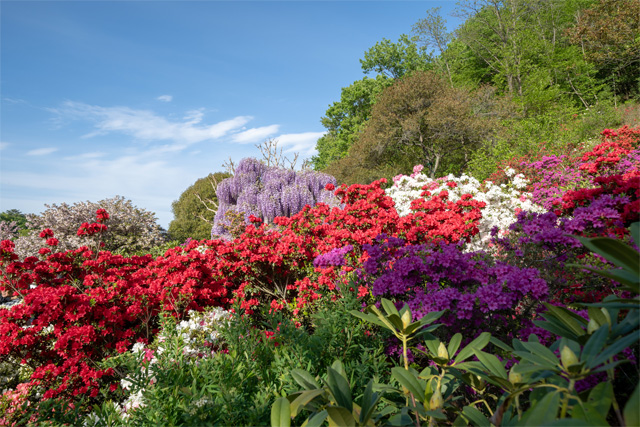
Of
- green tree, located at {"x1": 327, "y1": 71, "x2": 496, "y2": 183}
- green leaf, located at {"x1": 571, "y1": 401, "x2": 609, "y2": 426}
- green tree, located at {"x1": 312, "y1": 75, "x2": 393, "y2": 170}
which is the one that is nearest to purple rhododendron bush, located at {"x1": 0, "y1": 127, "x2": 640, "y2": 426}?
green leaf, located at {"x1": 571, "y1": 401, "x2": 609, "y2": 426}

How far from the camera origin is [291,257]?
4410 millimetres

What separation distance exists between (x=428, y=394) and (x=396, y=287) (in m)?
1.34

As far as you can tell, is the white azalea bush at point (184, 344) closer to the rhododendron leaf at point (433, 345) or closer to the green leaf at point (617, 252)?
the rhododendron leaf at point (433, 345)

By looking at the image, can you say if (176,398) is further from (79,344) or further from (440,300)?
(79,344)

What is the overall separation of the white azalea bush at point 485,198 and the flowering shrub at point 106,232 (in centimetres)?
668

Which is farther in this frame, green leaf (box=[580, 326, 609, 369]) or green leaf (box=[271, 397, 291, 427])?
green leaf (box=[271, 397, 291, 427])

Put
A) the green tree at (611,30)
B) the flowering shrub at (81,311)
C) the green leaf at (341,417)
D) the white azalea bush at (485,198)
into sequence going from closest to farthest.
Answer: the green leaf at (341,417), the flowering shrub at (81,311), the white azalea bush at (485,198), the green tree at (611,30)

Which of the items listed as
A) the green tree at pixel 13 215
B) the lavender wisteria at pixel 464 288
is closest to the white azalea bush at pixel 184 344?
the lavender wisteria at pixel 464 288

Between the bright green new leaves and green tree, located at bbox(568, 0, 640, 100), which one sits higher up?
green tree, located at bbox(568, 0, 640, 100)

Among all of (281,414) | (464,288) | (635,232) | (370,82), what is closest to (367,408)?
(281,414)

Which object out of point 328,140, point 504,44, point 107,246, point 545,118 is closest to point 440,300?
point 107,246

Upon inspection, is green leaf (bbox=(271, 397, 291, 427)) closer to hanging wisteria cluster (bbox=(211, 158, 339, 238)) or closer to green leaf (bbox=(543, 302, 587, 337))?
green leaf (bbox=(543, 302, 587, 337))

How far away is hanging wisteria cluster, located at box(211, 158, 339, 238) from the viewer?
10711 mm

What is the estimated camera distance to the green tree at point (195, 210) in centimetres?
1612
